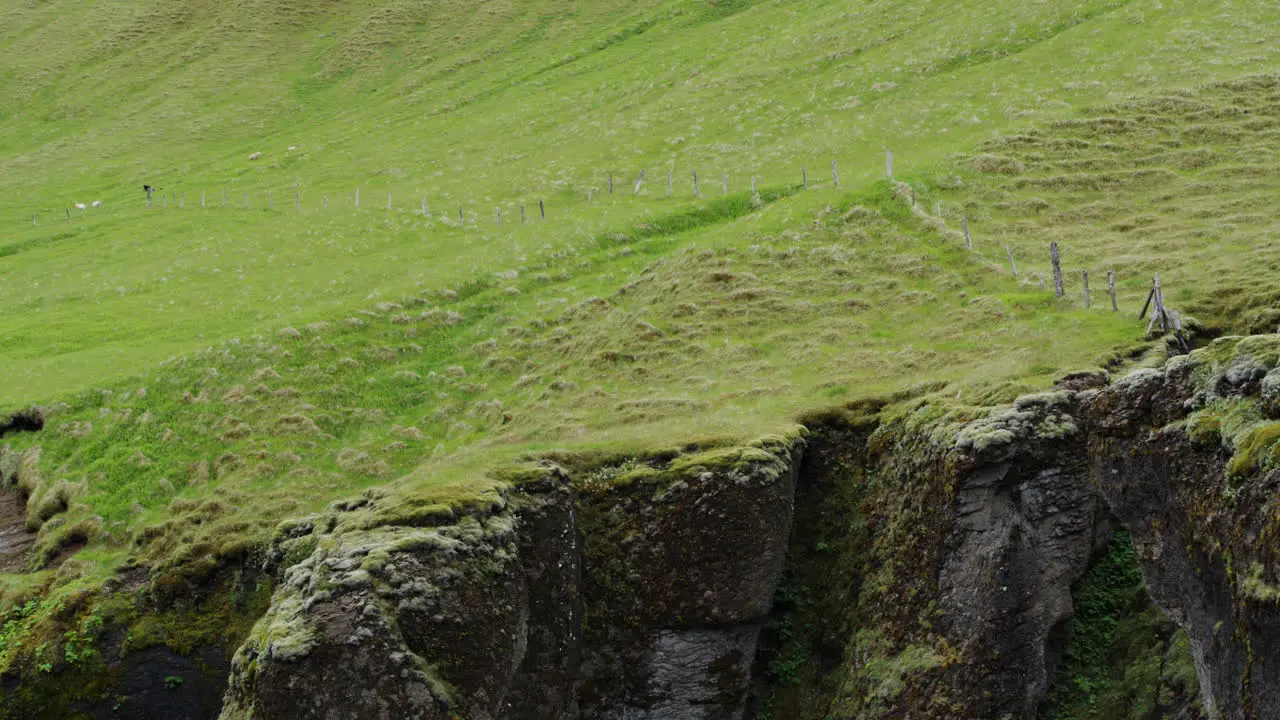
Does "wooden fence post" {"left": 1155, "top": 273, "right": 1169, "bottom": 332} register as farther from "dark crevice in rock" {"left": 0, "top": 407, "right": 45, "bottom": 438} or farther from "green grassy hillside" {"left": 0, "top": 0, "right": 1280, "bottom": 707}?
"dark crevice in rock" {"left": 0, "top": 407, "right": 45, "bottom": 438}

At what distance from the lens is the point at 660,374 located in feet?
136

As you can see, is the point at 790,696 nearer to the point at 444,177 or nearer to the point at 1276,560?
the point at 1276,560

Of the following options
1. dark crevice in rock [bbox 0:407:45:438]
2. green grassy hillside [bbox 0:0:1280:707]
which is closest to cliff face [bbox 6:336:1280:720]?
green grassy hillside [bbox 0:0:1280:707]

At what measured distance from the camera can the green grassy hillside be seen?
37.2 m

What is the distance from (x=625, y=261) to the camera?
55750 mm

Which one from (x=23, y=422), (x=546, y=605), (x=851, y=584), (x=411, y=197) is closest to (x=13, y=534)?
(x=23, y=422)

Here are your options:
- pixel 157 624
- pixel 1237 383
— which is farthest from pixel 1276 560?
pixel 157 624

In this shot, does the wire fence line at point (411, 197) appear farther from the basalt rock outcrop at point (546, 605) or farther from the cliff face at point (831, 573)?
the basalt rock outcrop at point (546, 605)

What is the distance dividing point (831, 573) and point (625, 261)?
27.7 m

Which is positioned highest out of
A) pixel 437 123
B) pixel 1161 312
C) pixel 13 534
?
pixel 437 123

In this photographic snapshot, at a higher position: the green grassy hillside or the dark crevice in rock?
the dark crevice in rock

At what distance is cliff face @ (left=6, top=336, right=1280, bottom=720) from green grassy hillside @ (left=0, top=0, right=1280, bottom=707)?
7.12 feet

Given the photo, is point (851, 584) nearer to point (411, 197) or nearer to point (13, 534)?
point (13, 534)

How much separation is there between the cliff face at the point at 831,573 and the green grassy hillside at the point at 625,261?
2.17 metres
